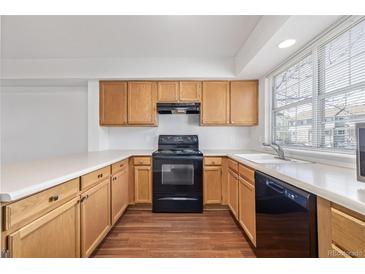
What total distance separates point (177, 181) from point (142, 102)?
1.38 m

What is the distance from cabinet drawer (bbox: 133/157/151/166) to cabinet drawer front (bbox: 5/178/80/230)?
1.58 metres

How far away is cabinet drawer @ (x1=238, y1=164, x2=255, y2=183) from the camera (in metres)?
1.89

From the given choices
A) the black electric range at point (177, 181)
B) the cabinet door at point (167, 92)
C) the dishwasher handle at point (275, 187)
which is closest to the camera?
the dishwasher handle at point (275, 187)

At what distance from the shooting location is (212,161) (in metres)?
2.96

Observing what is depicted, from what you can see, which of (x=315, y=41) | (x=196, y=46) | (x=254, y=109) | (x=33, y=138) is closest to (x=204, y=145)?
(x=254, y=109)

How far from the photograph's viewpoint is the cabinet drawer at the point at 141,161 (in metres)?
2.98

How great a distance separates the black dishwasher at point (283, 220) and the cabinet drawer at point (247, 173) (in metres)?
0.14

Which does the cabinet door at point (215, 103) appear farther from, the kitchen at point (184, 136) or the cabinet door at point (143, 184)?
the cabinet door at point (143, 184)

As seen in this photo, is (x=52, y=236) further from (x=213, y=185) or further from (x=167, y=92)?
(x=167, y=92)

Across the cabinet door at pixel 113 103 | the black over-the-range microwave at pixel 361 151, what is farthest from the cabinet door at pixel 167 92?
the black over-the-range microwave at pixel 361 151

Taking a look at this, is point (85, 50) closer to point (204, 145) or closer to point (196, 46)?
point (196, 46)

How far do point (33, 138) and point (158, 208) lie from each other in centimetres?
270

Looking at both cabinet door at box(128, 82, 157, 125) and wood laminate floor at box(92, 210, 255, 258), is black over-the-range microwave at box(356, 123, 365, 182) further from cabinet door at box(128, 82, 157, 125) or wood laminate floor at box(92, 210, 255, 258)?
cabinet door at box(128, 82, 157, 125)

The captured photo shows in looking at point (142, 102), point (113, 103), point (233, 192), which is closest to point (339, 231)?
point (233, 192)
